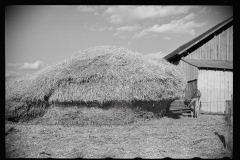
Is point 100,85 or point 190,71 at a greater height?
point 190,71

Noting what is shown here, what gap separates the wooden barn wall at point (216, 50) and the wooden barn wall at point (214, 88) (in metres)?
3.34

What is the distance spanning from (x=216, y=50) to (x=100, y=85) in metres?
12.5

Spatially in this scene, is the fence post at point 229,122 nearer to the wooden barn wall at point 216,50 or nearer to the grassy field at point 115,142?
the grassy field at point 115,142

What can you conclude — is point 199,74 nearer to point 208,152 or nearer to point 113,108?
point 113,108

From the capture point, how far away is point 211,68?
11.9 meters

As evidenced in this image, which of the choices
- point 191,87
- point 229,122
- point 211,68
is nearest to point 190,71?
point 191,87

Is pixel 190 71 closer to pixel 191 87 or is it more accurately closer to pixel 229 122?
pixel 191 87

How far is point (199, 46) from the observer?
49.2ft

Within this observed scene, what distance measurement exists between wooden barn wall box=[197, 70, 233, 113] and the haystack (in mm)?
4073

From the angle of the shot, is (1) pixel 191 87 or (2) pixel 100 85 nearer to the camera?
(2) pixel 100 85

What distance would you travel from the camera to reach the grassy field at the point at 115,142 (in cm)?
422

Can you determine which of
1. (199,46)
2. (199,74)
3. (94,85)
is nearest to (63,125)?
(94,85)

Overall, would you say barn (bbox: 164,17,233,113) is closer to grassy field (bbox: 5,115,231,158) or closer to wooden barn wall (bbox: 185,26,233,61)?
wooden barn wall (bbox: 185,26,233,61)

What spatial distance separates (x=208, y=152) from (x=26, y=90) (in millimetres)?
7802
